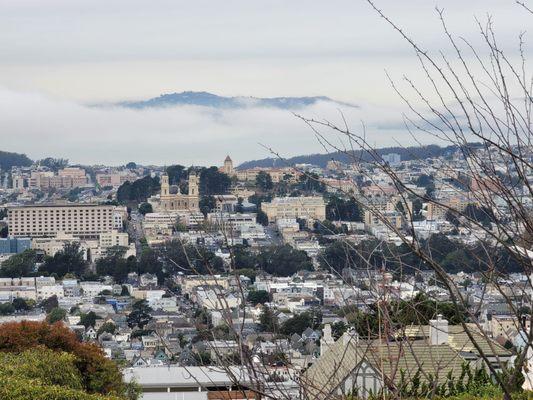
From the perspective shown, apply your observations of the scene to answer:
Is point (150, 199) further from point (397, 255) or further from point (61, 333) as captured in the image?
point (397, 255)

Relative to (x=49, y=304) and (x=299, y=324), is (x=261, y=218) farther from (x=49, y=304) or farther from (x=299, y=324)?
(x=299, y=324)

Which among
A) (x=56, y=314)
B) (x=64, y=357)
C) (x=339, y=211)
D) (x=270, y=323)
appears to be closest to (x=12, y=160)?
(x=56, y=314)

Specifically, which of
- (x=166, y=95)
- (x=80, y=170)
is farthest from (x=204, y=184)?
(x=166, y=95)

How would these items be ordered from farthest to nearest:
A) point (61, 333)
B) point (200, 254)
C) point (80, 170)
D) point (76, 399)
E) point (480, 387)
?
point (80, 170)
point (61, 333)
point (76, 399)
point (480, 387)
point (200, 254)

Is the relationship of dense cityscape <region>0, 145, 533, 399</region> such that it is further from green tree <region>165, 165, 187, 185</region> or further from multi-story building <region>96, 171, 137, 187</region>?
multi-story building <region>96, 171, 137, 187</region>

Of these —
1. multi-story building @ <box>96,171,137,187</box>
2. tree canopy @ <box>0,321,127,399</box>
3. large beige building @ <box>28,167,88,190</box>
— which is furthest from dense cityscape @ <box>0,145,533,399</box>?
multi-story building @ <box>96,171,137,187</box>

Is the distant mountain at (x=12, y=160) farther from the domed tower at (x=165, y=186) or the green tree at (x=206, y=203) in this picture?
the green tree at (x=206, y=203)
